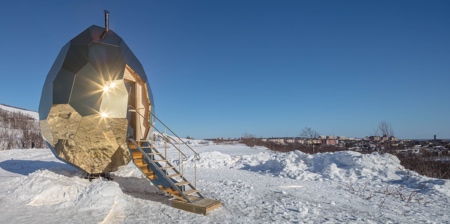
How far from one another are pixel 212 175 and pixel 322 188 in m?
4.87

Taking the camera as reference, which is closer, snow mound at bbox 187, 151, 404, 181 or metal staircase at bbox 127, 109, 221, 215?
metal staircase at bbox 127, 109, 221, 215

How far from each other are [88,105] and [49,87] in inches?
61.8

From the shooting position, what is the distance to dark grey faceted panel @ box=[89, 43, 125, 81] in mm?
6852

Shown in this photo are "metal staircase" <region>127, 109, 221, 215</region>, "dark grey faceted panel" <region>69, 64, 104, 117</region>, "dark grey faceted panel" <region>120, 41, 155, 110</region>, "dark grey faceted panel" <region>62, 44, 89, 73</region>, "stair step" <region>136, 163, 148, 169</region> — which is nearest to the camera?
"metal staircase" <region>127, 109, 221, 215</region>

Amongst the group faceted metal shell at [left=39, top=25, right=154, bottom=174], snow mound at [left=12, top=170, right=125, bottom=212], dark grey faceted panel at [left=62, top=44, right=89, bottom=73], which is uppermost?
dark grey faceted panel at [left=62, top=44, right=89, bottom=73]

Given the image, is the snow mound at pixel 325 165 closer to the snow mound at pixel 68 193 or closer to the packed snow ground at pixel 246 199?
Result: the packed snow ground at pixel 246 199

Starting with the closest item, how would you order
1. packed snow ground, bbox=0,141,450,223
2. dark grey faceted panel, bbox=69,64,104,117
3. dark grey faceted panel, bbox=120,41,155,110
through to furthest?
1. packed snow ground, bbox=0,141,450,223
2. dark grey faceted panel, bbox=69,64,104,117
3. dark grey faceted panel, bbox=120,41,155,110

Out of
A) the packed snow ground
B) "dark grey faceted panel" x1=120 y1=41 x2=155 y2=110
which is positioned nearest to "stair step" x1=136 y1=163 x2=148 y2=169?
the packed snow ground

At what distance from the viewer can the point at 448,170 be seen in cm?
1273

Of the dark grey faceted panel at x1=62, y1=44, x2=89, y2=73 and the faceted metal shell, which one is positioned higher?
the dark grey faceted panel at x1=62, y1=44, x2=89, y2=73

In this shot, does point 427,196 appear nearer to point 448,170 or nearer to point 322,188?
point 322,188

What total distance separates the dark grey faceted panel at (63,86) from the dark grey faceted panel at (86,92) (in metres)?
0.14

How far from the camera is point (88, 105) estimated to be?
654 cm

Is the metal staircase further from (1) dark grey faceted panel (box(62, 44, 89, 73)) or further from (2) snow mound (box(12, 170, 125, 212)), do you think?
(1) dark grey faceted panel (box(62, 44, 89, 73))
